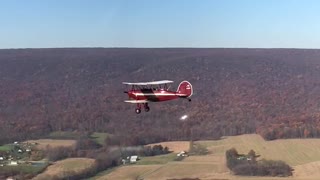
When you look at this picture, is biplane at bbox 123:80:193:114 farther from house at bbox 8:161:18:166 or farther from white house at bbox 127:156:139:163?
house at bbox 8:161:18:166

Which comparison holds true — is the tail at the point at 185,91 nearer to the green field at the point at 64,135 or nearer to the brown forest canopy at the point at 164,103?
the brown forest canopy at the point at 164,103

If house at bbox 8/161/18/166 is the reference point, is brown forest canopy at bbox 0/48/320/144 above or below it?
above

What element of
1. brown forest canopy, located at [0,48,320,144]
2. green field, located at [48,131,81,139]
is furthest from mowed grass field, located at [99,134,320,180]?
green field, located at [48,131,81,139]

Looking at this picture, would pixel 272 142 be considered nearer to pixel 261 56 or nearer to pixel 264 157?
pixel 264 157

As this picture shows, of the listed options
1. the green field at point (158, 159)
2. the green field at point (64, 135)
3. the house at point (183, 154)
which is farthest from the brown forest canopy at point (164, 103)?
the house at point (183, 154)

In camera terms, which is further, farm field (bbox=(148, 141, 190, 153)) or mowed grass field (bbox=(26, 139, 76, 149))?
→ mowed grass field (bbox=(26, 139, 76, 149))
